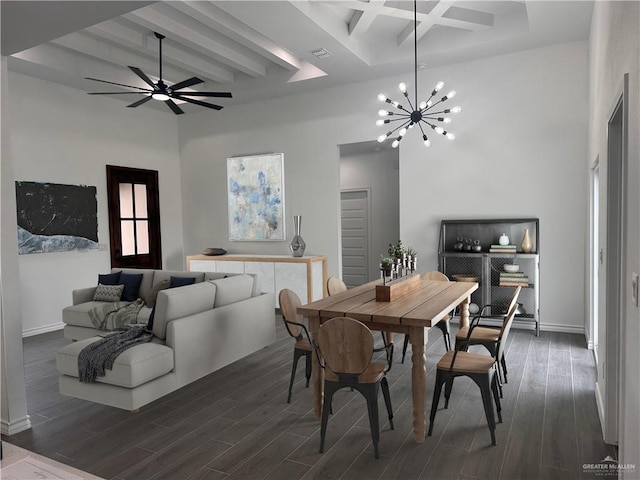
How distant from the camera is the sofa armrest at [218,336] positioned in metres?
3.57

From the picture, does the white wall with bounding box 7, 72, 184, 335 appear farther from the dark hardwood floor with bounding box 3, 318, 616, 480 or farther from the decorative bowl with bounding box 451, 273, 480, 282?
the decorative bowl with bounding box 451, 273, 480, 282

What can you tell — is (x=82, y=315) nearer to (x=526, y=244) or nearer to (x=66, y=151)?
(x=66, y=151)

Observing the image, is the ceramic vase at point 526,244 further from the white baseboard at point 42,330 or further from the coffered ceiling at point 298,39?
the white baseboard at point 42,330

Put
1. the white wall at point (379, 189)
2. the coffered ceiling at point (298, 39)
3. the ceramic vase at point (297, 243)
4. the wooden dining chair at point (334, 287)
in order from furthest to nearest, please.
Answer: the white wall at point (379, 189)
the ceramic vase at point (297, 243)
the coffered ceiling at point (298, 39)
the wooden dining chair at point (334, 287)

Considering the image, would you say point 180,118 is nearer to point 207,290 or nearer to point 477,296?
point 207,290

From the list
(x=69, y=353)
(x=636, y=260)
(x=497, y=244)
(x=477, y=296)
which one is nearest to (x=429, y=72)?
(x=497, y=244)

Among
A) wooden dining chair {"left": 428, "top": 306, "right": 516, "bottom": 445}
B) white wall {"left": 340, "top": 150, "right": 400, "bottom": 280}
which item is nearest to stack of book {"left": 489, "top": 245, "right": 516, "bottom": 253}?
wooden dining chair {"left": 428, "top": 306, "right": 516, "bottom": 445}

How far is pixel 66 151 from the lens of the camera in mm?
6188

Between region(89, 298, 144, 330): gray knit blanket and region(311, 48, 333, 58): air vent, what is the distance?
142 inches

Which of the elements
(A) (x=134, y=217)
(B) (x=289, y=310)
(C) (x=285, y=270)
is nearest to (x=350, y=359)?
(B) (x=289, y=310)

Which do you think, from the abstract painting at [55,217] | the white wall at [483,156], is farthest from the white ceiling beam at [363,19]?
the abstract painting at [55,217]

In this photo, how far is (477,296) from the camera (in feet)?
18.1

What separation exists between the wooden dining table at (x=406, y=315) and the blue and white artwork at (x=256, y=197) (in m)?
3.65

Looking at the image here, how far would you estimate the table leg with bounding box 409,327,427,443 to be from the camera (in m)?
2.74
